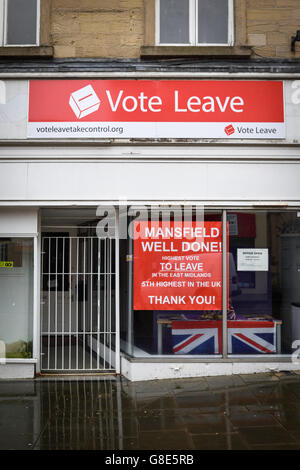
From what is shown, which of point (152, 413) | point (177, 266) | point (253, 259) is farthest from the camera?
point (253, 259)

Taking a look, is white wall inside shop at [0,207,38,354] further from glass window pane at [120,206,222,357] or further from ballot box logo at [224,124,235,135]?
→ ballot box logo at [224,124,235,135]

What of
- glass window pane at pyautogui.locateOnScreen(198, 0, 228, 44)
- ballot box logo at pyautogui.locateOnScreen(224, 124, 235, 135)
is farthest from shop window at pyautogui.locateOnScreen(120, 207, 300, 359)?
glass window pane at pyautogui.locateOnScreen(198, 0, 228, 44)

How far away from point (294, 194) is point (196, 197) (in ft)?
5.09

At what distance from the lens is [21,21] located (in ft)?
25.8

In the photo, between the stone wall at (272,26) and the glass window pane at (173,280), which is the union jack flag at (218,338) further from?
the stone wall at (272,26)

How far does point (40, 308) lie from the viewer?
770 centimetres

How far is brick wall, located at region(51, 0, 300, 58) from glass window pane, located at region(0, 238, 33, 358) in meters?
3.18

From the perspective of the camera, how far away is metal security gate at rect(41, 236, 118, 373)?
782cm

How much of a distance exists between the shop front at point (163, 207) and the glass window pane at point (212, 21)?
852 millimetres

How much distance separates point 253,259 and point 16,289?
3874 mm

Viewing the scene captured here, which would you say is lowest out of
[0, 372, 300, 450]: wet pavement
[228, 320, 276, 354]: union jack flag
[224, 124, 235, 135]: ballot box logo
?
[0, 372, 300, 450]: wet pavement

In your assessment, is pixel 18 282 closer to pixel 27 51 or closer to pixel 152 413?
pixel 152 413

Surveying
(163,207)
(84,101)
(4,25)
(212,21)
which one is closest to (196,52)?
(212,21)

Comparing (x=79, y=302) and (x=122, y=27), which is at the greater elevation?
(x=122, y=27)
